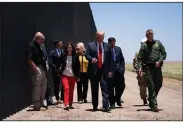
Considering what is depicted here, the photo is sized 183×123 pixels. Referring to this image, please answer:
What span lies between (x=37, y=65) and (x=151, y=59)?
2.72 meters

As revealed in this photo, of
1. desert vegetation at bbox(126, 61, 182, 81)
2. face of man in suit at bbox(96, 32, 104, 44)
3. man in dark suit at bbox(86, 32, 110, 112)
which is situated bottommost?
desert vegetation at bbox(126, 61, 182, 81)

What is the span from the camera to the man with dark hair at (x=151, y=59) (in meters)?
10.7

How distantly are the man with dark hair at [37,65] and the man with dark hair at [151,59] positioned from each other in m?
2.35

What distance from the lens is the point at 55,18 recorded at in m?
15.3

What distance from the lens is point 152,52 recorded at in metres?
10.8

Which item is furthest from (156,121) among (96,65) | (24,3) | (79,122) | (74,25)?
(74,25)

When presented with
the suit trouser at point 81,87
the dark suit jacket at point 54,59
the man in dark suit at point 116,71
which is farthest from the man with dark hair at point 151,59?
the suit trouser at point 81,87

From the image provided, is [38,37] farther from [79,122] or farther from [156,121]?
[156,121]

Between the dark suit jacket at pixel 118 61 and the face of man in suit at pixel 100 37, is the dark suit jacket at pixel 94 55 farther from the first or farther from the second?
the dark suit jacket at pixel 118 61

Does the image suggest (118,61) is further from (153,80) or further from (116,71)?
(153,80)

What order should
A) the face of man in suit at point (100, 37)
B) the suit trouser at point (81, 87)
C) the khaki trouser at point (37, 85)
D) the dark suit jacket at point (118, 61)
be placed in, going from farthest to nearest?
the suit trouser at point (81, 87) < the dark suit jacket at point (118, 61) < the face of man in suit at point (100, 37) < the khaki trouser at point (37, 85)

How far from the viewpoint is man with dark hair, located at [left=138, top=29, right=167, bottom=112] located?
1074cm

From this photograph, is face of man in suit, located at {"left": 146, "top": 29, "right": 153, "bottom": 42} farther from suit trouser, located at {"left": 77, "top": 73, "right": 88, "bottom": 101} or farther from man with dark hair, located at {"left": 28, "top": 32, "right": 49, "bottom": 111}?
suit trouser, located at {"left": 77, "top": 73, "right": 88, "bottom": 101}

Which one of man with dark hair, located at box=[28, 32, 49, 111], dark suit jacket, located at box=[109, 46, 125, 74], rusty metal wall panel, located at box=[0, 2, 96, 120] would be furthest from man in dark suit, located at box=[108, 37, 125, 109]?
rusty metal wall panel, located at box=[0, 2, 96, 120]
